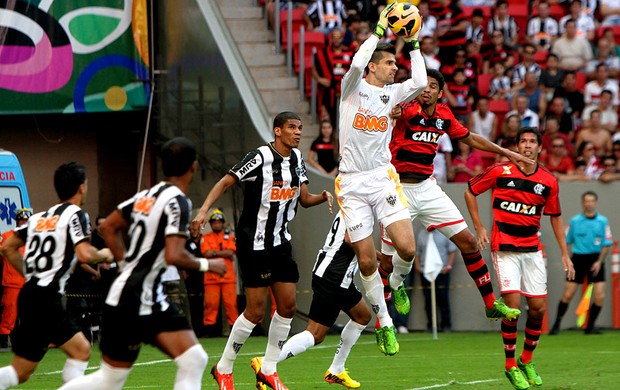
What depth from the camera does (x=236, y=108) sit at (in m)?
21.2

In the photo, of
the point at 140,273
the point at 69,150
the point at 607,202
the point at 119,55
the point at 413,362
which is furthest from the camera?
the point at 69,150

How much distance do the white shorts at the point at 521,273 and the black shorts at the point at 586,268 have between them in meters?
8.23

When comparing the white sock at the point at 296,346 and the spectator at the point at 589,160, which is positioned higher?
the spectator at the point at 589,160

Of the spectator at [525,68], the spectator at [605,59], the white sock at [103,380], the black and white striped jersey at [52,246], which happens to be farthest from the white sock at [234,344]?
the spectator at [605,59]

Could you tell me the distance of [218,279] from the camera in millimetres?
19984

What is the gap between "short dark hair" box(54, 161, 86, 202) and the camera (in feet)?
29.1

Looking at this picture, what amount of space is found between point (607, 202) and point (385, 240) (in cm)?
923

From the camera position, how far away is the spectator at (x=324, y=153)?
2041 cm

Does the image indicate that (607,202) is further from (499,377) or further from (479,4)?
(499,377)

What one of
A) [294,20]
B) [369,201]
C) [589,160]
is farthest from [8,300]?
[589,160]

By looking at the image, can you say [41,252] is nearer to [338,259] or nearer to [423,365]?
[338,259]

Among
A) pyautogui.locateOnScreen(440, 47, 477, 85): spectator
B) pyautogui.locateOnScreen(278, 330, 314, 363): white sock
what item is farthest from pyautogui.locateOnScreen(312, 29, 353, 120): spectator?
pyautogui.locateOnScreen(278, 330, 314, 363): white sock

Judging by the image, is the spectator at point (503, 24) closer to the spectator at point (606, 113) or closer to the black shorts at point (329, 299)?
the spectator at point (606, 113)

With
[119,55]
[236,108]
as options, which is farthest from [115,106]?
[236,108]
